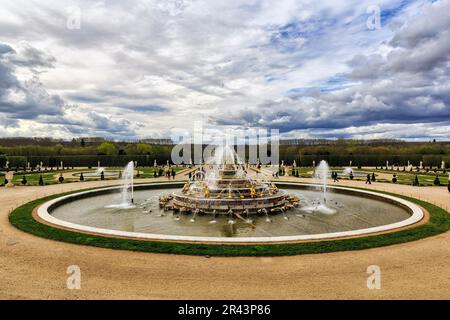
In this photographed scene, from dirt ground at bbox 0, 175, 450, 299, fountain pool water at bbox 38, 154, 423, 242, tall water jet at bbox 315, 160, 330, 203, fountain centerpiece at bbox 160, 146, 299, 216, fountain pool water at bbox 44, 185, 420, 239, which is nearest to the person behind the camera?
dirt ground at bbox 0, 175, 450, 299

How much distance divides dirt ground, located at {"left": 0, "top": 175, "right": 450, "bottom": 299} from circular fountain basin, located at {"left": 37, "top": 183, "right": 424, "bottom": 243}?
2.31 metres

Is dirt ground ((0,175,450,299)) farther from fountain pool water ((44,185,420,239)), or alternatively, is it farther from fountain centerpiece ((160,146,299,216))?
fountain centerpiece ((160,146,299,216))

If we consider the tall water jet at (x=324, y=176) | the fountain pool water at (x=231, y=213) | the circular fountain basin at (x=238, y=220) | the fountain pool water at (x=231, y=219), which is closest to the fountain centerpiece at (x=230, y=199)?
the fountain pool water at (x=231, y=213)

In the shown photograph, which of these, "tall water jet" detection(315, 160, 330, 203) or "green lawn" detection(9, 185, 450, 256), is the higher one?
"tall water jet" detection(315, 160, 330, 203)

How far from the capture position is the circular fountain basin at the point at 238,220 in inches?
568

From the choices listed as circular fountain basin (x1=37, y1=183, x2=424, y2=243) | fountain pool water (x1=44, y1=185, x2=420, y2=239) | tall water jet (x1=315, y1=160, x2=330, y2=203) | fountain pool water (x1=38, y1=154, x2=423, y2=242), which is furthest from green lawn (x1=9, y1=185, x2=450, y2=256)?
tall water jet (x1=315, y1=160, x2=330, y2=203)

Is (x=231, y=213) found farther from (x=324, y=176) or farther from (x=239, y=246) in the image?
(x=324, y=176)

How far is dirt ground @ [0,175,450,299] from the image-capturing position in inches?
328

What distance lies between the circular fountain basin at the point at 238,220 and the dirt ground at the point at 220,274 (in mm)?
2309

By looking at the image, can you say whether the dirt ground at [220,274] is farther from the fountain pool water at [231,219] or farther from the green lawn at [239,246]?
the fountain pool water at [231,219]

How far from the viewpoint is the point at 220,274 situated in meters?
9.62

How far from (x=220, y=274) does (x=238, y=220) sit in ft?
29.2
